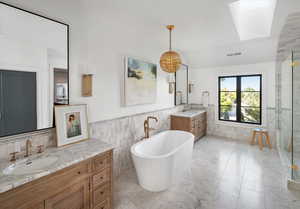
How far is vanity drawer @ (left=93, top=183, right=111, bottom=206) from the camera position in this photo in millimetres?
1670

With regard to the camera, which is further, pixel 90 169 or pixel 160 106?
pixel 160 106

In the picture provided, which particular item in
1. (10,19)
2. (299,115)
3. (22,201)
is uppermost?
(10,19)

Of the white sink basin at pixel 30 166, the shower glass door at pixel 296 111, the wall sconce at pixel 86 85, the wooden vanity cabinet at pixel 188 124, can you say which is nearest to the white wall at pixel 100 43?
the wall sconce at pixel 86 85

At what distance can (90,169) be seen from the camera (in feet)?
5.25

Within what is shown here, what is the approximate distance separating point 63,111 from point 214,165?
301 centimetres

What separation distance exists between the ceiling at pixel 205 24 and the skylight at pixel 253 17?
80 millimetres

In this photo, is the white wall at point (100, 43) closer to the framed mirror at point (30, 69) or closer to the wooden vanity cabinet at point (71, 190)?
the framed mirror at point (30, 69)

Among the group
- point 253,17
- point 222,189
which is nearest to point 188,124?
point 222,189

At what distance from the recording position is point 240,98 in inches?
189

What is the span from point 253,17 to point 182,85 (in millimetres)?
2859

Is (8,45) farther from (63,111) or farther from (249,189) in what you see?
(249,189)

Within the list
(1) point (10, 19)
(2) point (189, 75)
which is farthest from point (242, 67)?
(1) point (10, 19)

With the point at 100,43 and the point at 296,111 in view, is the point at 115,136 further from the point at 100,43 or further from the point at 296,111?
the point at 296,111

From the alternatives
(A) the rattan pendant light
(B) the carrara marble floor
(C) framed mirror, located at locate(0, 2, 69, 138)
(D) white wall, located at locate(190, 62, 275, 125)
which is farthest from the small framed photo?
(D) white wall, located at locate(190, 62, 275, 125)
